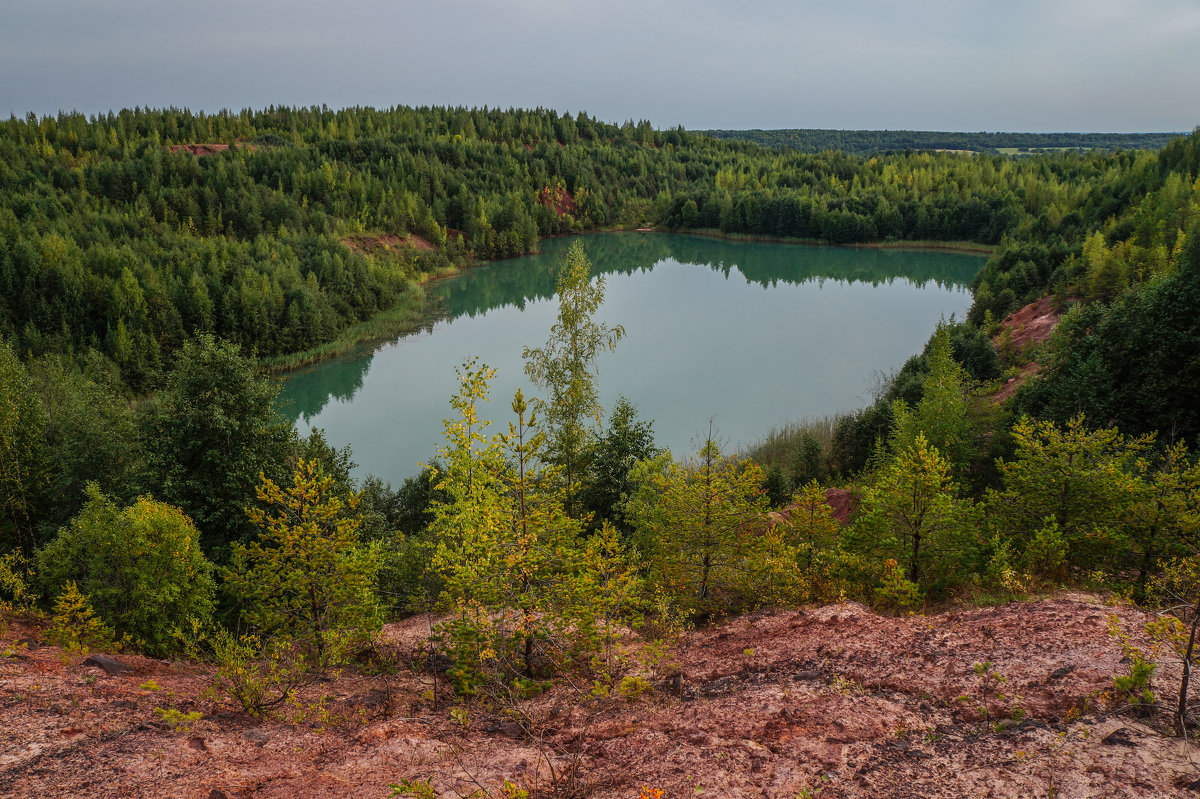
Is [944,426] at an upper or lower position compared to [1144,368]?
lower

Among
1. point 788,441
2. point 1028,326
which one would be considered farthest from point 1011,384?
point 1028,326

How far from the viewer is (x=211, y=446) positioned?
14.8 meters

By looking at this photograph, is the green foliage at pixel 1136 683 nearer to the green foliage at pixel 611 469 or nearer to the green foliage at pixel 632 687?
the green foliage at pixel 632 687

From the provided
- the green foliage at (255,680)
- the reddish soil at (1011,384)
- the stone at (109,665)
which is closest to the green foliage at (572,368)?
the green foliage at (255,680)

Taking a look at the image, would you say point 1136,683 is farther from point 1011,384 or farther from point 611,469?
point 1011,384

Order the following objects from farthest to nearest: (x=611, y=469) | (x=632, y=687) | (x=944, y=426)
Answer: (x=611, y=469) → (x=944, y=426) → (x=632, y=687)

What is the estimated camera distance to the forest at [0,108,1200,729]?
795 centimetres

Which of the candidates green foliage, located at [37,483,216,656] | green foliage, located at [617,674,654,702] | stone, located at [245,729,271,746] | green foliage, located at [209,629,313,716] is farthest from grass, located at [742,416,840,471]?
stone, located at [245,729,271,746]

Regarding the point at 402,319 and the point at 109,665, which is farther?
the point at 402,319

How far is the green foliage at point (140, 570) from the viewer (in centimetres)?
1037

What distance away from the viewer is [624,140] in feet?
423

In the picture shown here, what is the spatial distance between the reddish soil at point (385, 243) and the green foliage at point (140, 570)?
53142mm

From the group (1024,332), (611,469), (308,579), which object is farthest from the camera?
(1024,332)

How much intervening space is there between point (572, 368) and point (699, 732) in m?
12.0
